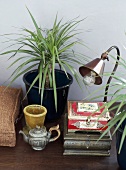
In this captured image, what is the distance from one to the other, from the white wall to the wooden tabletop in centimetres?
55

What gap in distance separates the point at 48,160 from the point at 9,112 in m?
0.28

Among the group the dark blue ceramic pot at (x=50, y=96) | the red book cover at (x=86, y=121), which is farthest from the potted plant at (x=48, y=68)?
the red book cover at (x=86, y=121)

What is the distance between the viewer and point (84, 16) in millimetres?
1387

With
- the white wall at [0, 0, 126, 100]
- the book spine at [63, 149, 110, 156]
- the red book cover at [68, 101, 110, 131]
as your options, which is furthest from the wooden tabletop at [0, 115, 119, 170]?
the white wall at [0, 0, 126, 100]

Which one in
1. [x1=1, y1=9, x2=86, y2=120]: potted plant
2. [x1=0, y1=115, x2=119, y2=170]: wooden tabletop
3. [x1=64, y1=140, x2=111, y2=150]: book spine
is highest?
[x1=1, y1=9, x2=86, y2=120]: potted plant

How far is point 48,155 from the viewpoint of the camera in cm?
113

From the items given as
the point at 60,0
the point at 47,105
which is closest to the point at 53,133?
the point at 47,105

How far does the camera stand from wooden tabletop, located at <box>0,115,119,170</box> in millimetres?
1077

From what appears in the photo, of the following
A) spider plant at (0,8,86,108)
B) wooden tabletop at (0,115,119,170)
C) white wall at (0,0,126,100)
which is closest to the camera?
wooden tabletop at (0,115,119,170)

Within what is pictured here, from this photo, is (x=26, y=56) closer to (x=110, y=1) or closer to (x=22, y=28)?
(x=22, y=28)

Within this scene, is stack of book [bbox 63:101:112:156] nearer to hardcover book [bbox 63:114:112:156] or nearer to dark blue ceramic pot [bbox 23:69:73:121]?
hardcover book [bbox 63:114:112:156]

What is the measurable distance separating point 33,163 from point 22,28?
65 cm

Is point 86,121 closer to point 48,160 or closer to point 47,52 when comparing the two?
point 48,160

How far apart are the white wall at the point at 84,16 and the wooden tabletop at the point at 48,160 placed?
0.55 meters
